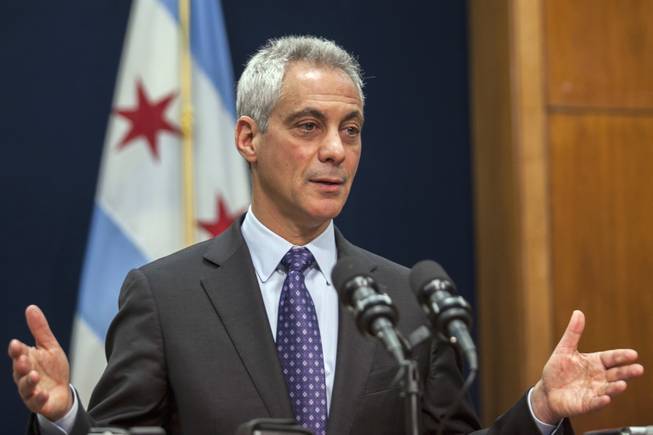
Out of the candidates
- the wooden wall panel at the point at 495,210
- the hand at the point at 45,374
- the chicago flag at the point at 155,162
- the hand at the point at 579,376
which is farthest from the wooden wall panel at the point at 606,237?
the hand at the point at 45,374

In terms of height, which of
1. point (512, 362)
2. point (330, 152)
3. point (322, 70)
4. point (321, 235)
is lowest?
point (512, 362)

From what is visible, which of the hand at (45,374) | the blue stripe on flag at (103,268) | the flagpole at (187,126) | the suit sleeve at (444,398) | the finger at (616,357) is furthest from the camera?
the flagpole at (187,126)

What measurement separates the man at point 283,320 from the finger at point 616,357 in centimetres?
4

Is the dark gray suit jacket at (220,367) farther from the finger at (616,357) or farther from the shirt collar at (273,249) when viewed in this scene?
the finger at (616,357)

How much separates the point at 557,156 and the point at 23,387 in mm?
3189

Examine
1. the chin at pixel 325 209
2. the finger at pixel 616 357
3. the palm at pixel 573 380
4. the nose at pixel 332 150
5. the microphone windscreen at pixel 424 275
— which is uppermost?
the nose at pixel 332 150

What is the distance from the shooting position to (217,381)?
7.61 feet

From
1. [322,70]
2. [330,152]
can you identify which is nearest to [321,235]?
[330,152]

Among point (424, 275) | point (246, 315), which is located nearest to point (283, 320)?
point (246, 315)

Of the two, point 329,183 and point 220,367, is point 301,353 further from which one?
point 329,183

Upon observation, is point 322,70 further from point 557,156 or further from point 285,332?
point 557,156

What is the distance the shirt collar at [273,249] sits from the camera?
253cm

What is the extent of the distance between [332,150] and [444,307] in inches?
30.6

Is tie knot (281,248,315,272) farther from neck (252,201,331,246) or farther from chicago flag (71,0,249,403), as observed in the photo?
chicago flag (71,0,249,403)
